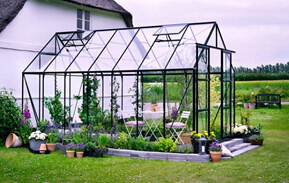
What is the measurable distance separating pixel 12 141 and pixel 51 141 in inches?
47.5

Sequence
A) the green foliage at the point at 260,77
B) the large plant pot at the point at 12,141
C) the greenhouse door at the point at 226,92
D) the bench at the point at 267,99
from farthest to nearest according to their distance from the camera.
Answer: the green foliage at the point at 260,77 < the bench at the point at 267,99 < the greenhouse door at the point at 226,92 < the large plant pot at the point at 12,141

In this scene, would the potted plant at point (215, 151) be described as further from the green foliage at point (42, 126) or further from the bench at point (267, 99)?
the bench at point (267, 99)

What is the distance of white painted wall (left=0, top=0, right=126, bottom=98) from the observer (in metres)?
12.6

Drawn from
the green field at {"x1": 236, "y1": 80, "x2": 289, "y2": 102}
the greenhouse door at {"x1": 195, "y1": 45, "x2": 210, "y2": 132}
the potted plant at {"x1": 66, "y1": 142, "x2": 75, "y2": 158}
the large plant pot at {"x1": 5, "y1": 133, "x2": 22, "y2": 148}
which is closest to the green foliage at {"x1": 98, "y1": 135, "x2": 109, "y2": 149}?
the potted plant at {"x1": 66, "y1": 142, "x2": 75, "y2": 158}

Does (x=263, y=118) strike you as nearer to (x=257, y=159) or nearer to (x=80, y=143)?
(x=257, y=159)

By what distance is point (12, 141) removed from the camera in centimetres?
1150

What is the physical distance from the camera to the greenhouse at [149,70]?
10.8 m

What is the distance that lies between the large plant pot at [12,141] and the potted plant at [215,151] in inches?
207

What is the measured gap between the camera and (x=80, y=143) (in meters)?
10.2

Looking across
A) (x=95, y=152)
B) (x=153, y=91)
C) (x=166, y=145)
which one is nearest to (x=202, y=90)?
(x=166, y=145)

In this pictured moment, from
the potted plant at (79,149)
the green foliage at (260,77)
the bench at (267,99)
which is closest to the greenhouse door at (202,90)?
the potted plant at (79,149)

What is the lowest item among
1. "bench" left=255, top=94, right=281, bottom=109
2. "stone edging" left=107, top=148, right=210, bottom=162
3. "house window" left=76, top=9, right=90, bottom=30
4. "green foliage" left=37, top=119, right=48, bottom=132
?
"stone edging" left=107, top=148, right=210, bottom=162

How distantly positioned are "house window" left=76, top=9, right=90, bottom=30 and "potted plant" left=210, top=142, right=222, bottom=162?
769cm

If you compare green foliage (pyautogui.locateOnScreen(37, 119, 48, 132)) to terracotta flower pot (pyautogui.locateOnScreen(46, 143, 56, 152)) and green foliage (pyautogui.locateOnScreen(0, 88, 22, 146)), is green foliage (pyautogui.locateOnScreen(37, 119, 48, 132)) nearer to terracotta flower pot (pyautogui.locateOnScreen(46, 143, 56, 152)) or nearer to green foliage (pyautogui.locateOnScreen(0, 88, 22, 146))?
green foliage (pyautogui.locateOnScreen(0, 88, 22, 146))
